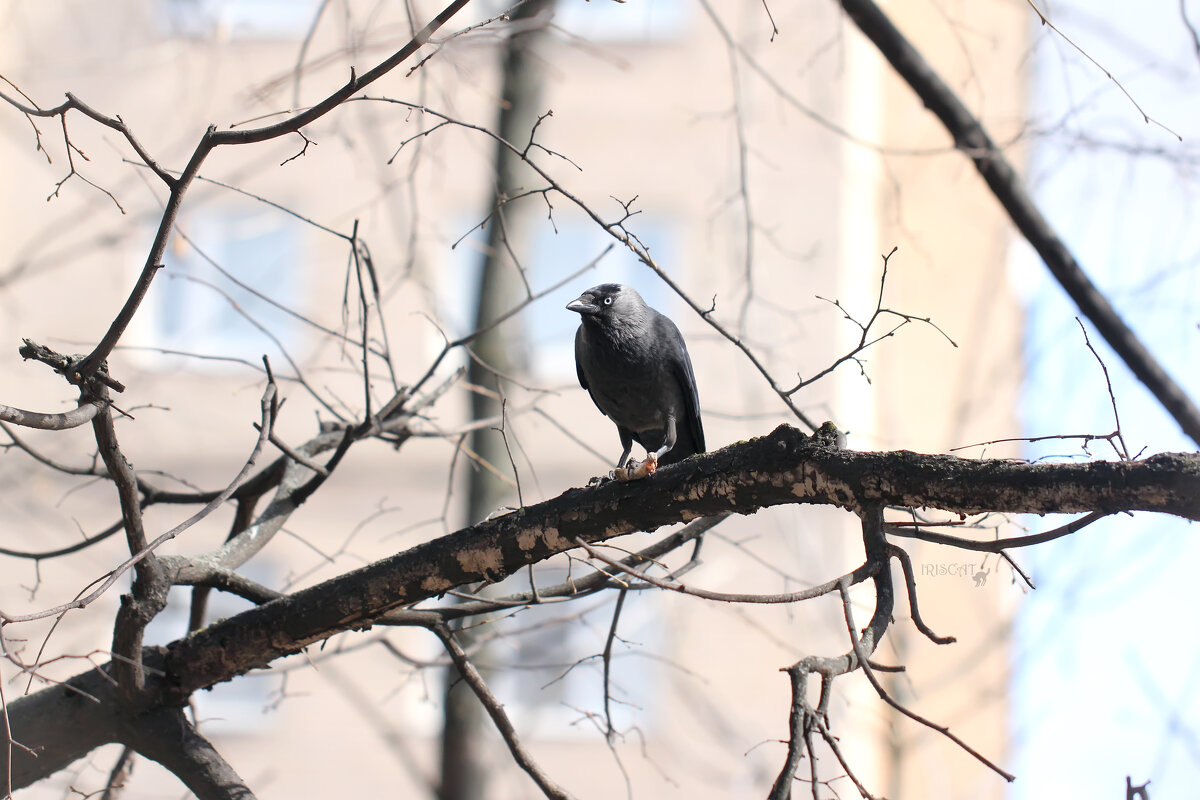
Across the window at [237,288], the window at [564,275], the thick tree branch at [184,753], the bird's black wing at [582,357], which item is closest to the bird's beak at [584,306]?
the bird's black wing at [582,357]

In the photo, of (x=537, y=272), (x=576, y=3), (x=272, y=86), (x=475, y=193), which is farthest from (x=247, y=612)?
(x=475, y=193)

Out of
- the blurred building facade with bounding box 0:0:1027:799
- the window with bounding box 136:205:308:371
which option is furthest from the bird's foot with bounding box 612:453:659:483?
the window with bounding box 136:205:308:371

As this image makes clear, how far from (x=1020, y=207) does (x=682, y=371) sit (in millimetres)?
1446

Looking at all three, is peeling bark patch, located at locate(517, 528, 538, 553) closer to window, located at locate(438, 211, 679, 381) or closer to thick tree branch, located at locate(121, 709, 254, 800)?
thick tree branch, located at locate(121, 709, 254, 800)

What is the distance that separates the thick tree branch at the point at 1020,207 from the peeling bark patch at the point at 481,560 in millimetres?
2344

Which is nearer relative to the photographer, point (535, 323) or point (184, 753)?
point (184, 753)

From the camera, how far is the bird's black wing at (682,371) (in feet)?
13.9

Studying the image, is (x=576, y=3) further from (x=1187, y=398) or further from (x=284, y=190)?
(x=1187, y=398)

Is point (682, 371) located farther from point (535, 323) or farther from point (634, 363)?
point (535, 323)

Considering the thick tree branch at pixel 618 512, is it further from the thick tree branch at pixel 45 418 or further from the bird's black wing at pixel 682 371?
the bird's black wing at pixel 682 371

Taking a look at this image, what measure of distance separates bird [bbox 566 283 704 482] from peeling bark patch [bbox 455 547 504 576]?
1.59 m

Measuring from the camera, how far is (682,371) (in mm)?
4258

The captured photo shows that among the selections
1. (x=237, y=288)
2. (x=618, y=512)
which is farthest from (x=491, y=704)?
(x=237, y=288)

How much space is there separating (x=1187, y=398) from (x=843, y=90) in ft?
23.4
